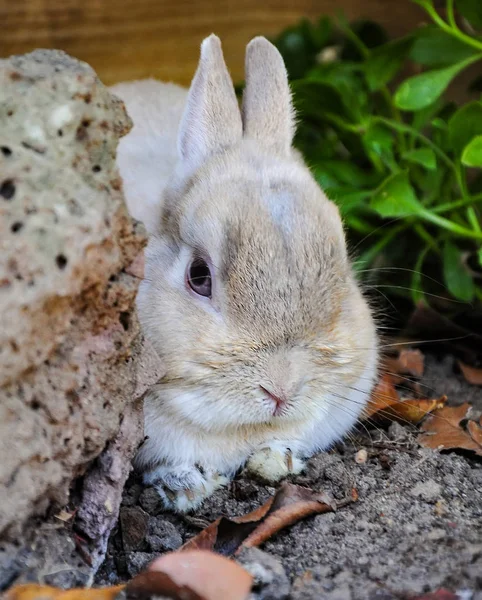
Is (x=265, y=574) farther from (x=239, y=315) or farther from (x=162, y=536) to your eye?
(x=239, y=315)

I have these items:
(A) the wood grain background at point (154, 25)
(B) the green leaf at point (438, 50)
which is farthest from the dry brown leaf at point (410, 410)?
(A) the wood grain background at point (154, 25)

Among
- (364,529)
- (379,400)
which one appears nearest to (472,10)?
(379,400)

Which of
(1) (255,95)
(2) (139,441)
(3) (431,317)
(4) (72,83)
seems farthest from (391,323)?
(4) (72,83)

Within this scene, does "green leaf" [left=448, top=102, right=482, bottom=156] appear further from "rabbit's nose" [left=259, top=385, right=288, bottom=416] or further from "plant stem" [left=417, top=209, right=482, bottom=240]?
"rabbit's nose" [left=259, top=385, right=288, bottom=416]

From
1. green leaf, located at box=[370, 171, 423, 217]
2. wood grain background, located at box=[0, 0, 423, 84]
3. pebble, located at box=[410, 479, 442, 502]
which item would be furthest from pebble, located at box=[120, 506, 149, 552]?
wood grain background, located at box=[0, 0, 423, 84]

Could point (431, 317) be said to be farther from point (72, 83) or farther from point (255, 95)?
point (72, 83)

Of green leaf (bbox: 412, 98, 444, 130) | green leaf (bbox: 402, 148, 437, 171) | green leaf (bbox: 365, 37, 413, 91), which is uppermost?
green leaf (bbox: 365, 37, 413, 91)
